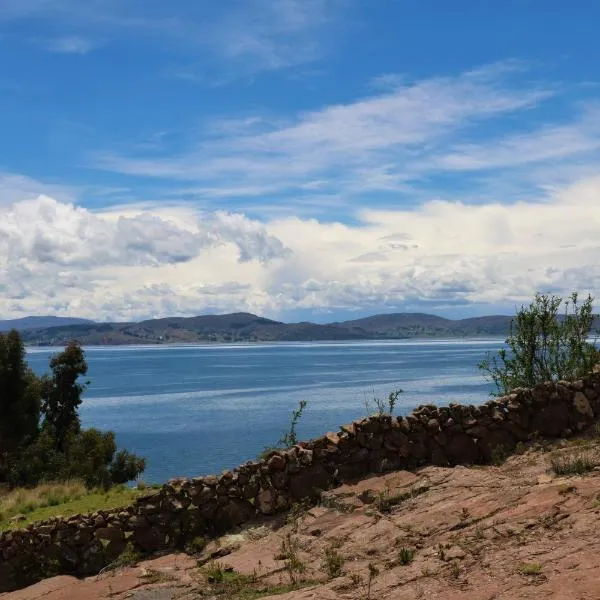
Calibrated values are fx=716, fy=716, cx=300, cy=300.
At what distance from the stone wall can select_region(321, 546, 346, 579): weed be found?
2932 mm

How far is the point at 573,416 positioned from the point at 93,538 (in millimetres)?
11082

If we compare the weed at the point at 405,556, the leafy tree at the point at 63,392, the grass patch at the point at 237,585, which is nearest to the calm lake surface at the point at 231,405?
the leafy tree at the point at 63,392

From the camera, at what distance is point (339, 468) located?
51.3 feet

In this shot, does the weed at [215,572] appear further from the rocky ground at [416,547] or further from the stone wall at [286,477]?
the stone wall at [286,477]

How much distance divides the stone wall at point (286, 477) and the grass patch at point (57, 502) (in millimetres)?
2708

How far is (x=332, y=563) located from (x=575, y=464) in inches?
209

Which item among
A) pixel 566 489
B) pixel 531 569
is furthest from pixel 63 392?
pixel 531 569

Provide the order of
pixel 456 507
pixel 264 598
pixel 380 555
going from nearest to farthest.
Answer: pixel 264 598, pixel 380 555, pixel 456 507

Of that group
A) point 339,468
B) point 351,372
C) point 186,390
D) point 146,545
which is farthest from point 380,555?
point 351,372

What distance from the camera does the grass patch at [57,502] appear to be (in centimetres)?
1822

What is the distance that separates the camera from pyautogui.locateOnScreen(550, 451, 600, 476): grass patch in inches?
537

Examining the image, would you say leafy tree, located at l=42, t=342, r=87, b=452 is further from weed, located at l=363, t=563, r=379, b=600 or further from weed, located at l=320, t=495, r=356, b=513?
weed, located at l=363, t=563, r=379, b=600

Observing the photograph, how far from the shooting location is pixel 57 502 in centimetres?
2077

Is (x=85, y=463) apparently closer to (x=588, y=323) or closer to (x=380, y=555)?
(x=588, y=323)
